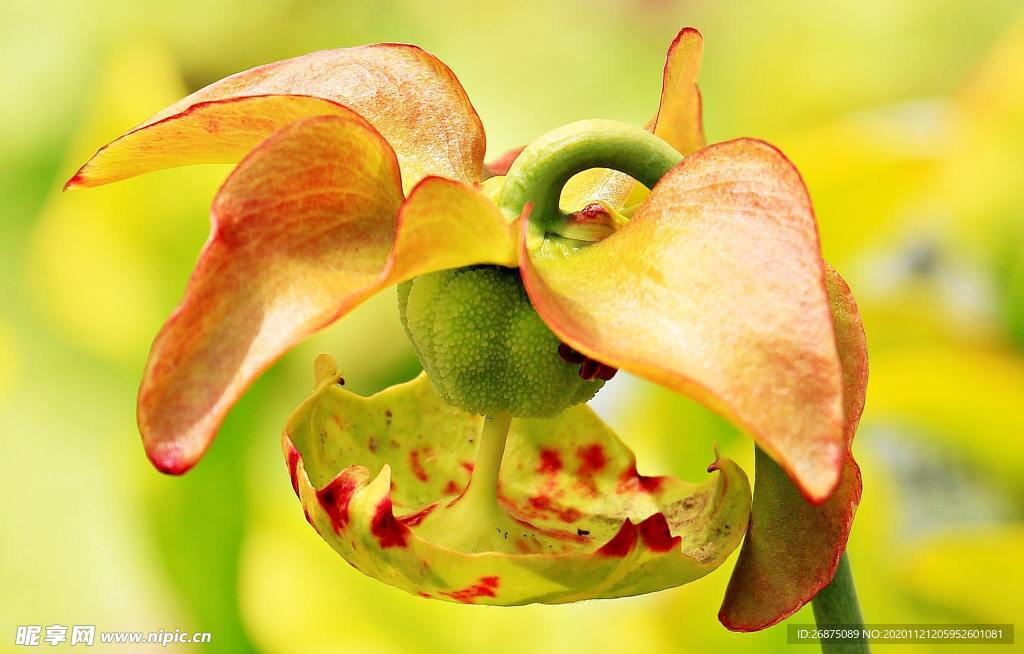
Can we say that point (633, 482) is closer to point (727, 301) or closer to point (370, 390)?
point (727, 301)

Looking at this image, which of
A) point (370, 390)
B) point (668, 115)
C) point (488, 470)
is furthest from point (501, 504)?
point (370, 390)

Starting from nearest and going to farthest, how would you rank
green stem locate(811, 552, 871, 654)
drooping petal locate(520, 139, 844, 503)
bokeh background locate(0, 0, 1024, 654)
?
drooping petal locate(520, 139, 844, 503) → green stem locate(811, 552, 871, 654) → bokeh background locate(0, 0, 1024, 654)

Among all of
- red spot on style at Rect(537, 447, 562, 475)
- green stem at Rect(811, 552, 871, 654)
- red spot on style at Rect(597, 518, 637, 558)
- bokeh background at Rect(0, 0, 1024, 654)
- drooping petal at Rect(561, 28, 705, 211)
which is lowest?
bokeh background at Rect(0, 0, 1024, 654)

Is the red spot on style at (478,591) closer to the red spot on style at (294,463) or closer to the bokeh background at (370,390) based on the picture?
the red spot on style at (294,463)

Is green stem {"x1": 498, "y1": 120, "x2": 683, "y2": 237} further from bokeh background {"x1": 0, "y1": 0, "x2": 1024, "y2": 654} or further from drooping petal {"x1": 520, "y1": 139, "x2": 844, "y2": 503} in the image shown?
bokeh background {"x1": 0, "y1": 0, "x2": 1024, "y2": 654}

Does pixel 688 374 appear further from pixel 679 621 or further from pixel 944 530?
pixel 944 530

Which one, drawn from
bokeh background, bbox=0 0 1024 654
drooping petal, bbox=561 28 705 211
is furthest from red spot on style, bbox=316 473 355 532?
bokeh background, bbox=0 0 1024 654

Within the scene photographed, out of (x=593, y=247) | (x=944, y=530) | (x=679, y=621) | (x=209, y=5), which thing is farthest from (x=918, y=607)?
(x=209, y=5)
